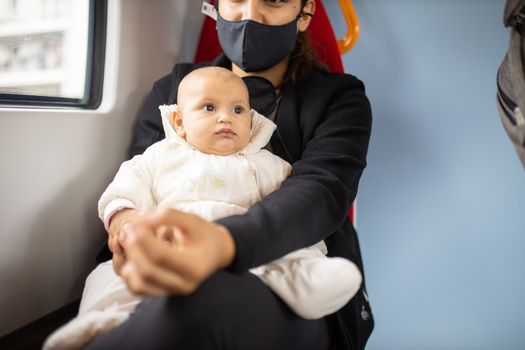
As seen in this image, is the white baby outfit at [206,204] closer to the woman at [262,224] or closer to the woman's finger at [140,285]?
the woman at [262,224]

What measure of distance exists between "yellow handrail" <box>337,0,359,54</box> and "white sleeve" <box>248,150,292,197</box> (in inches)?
25.6

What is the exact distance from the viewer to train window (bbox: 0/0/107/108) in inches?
49.9

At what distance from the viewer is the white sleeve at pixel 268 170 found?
1.19 meters

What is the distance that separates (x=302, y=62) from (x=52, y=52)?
861mm

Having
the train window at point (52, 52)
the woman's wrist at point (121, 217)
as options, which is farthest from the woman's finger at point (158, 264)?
the train window at point (52, 52)

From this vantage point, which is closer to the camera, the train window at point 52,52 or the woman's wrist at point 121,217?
the woman's wrist at point 121,217

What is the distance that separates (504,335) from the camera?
168 cm

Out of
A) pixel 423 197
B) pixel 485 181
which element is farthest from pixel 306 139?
pixel 485 181

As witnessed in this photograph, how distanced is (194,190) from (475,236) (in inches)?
46.7

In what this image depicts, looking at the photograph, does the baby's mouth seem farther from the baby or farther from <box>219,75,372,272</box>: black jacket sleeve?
<box>219,75,372,272</box>: black jacket sleeve

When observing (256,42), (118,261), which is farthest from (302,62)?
(118,261)

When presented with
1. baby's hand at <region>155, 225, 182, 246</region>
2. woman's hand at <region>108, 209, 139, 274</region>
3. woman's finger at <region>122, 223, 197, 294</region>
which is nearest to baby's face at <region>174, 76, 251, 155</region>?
woman's hand at <region>108, 209, 139, 274</region>

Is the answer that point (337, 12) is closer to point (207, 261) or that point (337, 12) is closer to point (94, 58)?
point (94, 58)

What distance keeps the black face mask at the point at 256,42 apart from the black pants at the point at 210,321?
80cm
